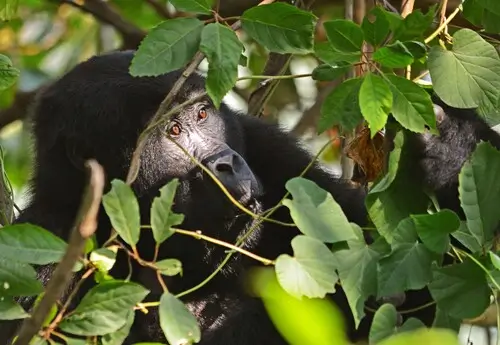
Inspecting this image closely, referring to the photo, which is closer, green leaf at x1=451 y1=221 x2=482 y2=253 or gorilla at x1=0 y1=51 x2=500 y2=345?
green leaf at x1=451 y1=221 x2=482 y2=253

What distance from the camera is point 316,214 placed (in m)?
1.96

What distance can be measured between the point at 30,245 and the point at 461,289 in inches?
32.1

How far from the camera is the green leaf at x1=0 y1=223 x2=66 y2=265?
1.78 meters

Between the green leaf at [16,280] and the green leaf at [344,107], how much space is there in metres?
0.77

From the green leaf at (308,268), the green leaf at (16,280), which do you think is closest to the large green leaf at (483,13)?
the green leaf at (308,268)

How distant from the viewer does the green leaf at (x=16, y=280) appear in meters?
1.80

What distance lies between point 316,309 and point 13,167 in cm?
335

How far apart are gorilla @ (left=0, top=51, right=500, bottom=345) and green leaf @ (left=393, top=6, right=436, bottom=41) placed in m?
0.55

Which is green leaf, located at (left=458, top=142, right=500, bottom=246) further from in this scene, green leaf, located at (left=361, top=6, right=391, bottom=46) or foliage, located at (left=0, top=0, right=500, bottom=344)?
green leaf, located at (left=361, top=6, right=391, bottom=46)

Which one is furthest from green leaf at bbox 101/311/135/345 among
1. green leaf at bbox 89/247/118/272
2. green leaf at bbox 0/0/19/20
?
green leaf at bbox 0/0/19/20

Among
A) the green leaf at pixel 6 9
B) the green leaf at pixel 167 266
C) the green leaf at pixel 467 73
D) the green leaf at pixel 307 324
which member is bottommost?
the green leaf at pixel 6 9

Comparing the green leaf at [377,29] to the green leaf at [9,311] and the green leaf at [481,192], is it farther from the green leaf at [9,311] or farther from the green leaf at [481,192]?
the green leaf at [9,311]

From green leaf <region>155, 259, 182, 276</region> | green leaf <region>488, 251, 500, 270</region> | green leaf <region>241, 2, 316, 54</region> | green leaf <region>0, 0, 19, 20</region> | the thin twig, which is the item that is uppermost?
the thin twig

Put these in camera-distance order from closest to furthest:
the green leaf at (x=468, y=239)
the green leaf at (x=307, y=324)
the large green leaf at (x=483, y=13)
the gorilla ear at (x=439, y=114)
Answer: the green leaf at (x=307, y=324)
the green leaf at (x=468, y=239)
the large green leaf at (x=483, y=13)
the gorilla ear at (x=439, y=114)
